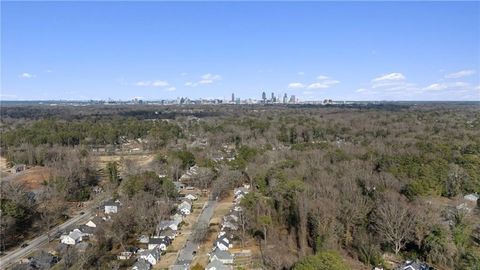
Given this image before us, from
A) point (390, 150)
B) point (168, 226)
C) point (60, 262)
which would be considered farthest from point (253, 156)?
point (60, 262)

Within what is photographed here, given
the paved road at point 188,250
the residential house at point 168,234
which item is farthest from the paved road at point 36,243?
the paved road at point 188,250

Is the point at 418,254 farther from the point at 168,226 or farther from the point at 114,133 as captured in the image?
the point at 114,133

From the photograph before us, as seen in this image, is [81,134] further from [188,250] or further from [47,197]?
[188,250]

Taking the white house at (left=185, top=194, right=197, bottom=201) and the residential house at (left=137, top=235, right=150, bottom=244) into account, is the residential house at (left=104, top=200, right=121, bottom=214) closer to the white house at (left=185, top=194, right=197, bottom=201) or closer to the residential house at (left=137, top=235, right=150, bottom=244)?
the residential house at (left=137, top=235, right=150, bottom=244)

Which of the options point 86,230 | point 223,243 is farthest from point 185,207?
point 223,243

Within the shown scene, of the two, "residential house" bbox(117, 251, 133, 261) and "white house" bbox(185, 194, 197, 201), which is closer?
"residential house" bbox(117, 251, 133, 261)

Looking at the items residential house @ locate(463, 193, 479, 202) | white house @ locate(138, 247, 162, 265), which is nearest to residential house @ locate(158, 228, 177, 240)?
white house @ locate(138, 247, 162, 265)

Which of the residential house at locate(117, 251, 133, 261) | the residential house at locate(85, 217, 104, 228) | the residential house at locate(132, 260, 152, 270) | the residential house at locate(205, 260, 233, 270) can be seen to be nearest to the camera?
the residential house at locate(205, 260, 233, 270)
